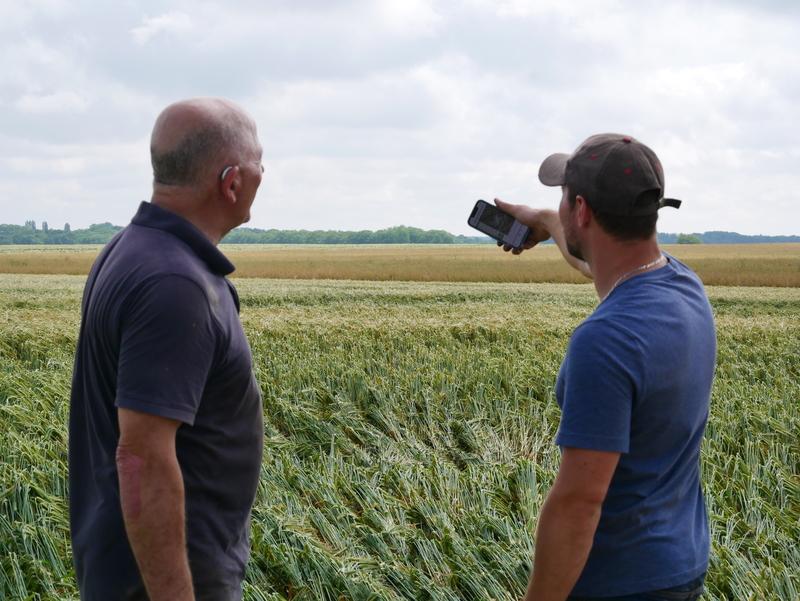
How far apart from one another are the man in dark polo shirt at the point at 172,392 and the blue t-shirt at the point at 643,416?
0.89 m

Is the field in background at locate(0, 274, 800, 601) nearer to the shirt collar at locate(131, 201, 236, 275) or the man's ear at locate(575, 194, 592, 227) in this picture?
the shirt collar at locate(131, 201, 236, 275)

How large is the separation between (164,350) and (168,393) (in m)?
0.10

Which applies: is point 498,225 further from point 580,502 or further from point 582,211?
point 580,502

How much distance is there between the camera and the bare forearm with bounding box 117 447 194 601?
2027 mm

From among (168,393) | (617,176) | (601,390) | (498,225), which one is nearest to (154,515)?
(168,393)

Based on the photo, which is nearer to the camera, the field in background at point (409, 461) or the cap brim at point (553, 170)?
the cap brim at point (553, 170)

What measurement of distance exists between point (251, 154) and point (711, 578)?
9.73 feet

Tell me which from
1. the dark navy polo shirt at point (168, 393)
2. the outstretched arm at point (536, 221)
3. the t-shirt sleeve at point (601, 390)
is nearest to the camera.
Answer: the t-shirt sleeve at point (601, 390)

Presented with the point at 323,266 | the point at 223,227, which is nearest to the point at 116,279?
the point at 223,227

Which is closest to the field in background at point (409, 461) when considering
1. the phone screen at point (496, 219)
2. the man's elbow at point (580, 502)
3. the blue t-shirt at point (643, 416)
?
the phone screen at point (496, 219)

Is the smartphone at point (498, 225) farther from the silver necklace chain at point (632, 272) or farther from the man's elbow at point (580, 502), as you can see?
the man's elbow at point (580, 502)

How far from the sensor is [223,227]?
2342mm

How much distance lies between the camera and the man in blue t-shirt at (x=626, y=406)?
194cm

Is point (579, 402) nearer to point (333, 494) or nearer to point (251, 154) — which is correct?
point (251, 154)
